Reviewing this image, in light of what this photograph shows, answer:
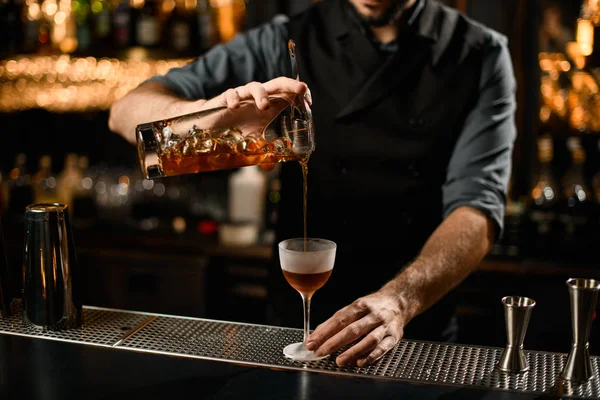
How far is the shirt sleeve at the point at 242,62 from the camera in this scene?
2.13 metres

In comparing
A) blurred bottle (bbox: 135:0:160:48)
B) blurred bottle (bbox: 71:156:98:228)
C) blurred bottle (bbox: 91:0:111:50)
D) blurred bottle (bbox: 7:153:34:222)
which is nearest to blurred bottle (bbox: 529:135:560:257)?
blurred bottle (bbox: 135:0:160:48)

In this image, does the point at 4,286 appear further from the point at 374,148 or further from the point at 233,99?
the point at 374,148

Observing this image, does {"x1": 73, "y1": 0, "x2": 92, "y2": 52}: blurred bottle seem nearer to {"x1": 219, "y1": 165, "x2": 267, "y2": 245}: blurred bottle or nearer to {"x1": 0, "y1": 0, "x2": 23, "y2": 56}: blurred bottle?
{"x1": 0, "y1": 0, "x2": 23, "y2": 56}: blurred bottle

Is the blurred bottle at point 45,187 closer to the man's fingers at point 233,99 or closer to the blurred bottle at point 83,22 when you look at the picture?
the blurred bottle at point 83,22

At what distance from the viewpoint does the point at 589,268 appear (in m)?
3.01

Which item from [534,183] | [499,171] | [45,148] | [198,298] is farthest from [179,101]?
[45,148]

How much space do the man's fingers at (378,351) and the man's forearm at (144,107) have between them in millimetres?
708

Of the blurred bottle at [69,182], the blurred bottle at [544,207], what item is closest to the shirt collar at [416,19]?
the blurred bottle at [544,207]

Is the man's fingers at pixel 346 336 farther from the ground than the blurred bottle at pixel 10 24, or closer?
closer

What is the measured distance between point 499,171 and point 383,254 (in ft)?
1.45

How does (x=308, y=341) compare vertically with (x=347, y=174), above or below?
below

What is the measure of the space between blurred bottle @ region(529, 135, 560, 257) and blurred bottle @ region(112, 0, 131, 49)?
229 cm

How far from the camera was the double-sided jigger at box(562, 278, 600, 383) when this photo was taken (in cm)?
124

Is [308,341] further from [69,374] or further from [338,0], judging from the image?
[338,0]
